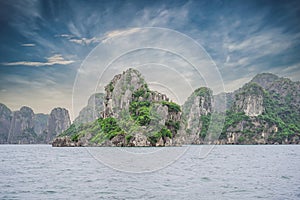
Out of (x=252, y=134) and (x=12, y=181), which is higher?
(x=252, y=134)

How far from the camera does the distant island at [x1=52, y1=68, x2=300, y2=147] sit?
106m

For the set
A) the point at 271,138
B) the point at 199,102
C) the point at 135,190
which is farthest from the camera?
the point at 199,102

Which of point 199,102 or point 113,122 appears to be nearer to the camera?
point 113,122

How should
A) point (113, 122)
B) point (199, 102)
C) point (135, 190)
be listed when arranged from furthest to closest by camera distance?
point (199, 102)
point (113, 122)
point (135, 190)

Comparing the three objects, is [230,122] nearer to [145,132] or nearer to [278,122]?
[278,122]

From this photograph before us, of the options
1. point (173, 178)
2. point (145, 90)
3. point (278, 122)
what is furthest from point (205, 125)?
point (173, 178)

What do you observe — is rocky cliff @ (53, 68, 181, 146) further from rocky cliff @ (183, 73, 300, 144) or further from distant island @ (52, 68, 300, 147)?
rocky cliff @ (183, 73, 300, 144)

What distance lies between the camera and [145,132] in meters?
104

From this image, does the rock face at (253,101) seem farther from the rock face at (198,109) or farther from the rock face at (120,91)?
the rock face at (120,91)

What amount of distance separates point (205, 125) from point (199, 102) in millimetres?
14217

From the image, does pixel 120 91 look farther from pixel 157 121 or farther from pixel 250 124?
pixel 250 124

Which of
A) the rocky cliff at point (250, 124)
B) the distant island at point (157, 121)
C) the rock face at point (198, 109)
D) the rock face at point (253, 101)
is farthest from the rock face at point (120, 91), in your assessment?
the rock face at point (253, 101)

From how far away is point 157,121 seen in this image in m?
114

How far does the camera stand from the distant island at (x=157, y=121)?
106056mm
